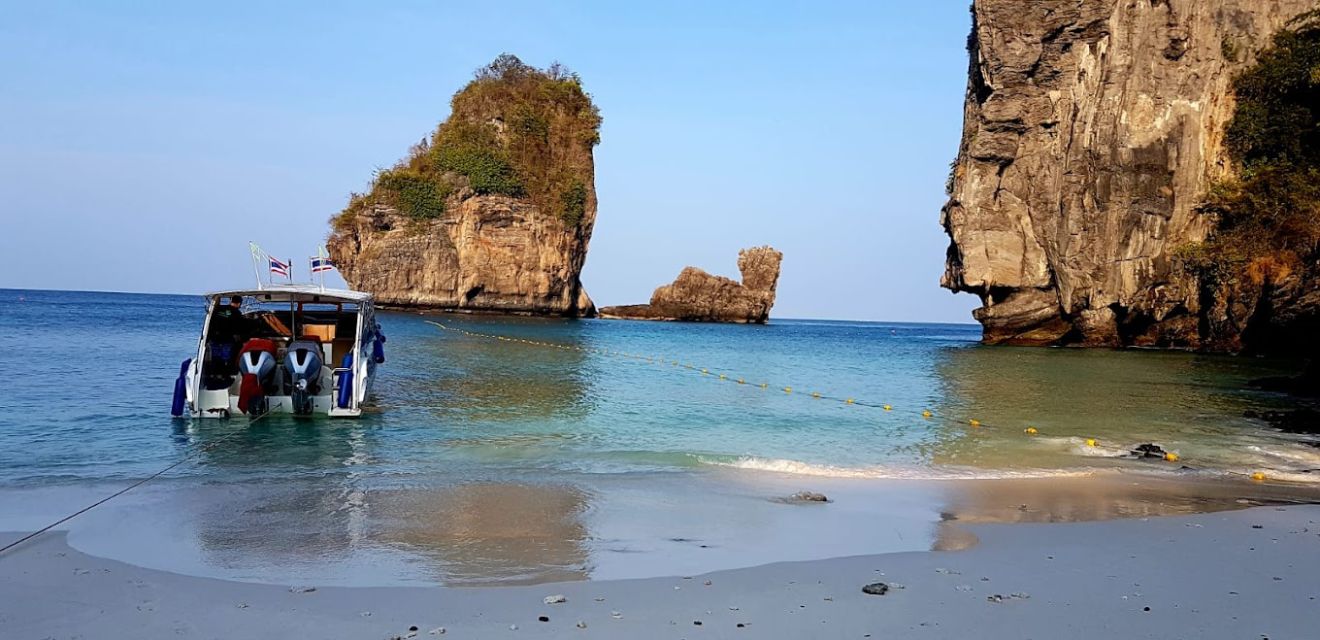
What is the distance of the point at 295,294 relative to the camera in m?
15.3

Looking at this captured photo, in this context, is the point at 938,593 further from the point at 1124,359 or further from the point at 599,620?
the point at 1124,359

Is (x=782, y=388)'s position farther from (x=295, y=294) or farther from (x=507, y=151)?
(x=507, y=151)

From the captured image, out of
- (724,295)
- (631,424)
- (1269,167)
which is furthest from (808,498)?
(724,295)

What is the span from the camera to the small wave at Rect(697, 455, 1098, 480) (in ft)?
37.5

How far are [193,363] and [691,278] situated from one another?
8706cm

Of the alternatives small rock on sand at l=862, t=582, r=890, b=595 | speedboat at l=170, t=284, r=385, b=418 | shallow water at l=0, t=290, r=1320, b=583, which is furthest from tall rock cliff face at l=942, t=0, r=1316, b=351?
small rock on sand at l=862, t=582, r=890, b=595

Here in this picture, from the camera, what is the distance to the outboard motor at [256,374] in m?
14.4

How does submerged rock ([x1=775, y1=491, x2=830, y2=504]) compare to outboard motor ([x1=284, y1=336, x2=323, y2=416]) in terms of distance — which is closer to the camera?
submerged rock ([x1=775, y1=491, x2=830, y2=504])

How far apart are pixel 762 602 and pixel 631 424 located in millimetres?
10393

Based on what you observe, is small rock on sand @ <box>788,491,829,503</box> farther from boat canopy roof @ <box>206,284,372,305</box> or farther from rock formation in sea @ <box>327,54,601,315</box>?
rock formation in sea @ <box>327,54,601,315</box>

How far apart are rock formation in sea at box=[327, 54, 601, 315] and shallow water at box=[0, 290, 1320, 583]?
1899 inches

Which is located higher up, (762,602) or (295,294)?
(295,294)

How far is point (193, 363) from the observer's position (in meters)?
14.7

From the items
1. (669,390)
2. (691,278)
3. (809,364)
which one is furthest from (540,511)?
(691,278)
